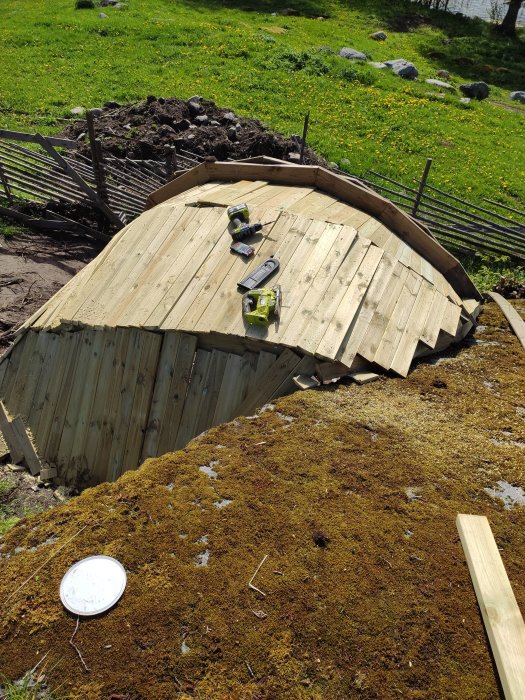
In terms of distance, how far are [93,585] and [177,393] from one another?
2.77 metres

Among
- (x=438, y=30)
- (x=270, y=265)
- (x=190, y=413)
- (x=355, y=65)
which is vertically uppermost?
(x=438, y=30)

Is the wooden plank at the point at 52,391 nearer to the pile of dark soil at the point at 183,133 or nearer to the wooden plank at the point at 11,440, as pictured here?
the wooden plank at the point at 11,440

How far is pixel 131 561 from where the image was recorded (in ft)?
11.4

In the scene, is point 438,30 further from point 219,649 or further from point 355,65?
point 219,649

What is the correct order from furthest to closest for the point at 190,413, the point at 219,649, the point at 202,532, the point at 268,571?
the point at 190,413, the point at 202,532, the point at 268,571, the point at 219,649

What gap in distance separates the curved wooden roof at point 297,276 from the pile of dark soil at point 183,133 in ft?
23.2

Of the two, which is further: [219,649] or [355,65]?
[355,65]

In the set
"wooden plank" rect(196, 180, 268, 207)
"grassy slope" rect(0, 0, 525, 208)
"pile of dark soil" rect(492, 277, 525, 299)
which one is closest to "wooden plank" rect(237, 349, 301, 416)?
"wooden plank" rect(196, 180, 268, 207)

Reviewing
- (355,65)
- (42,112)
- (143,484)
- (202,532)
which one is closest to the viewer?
(202,532)

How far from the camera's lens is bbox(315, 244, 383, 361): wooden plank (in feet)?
17.4

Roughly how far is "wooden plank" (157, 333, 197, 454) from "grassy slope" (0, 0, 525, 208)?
37.5ft

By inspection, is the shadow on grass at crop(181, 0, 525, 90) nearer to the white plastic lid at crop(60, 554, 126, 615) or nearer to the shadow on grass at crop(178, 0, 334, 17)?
the shadow on grass at crop(178, 0, 334, 17)

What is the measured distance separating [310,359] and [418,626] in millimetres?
2791

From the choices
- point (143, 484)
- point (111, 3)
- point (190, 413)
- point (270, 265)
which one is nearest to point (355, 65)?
point (111, 3)
